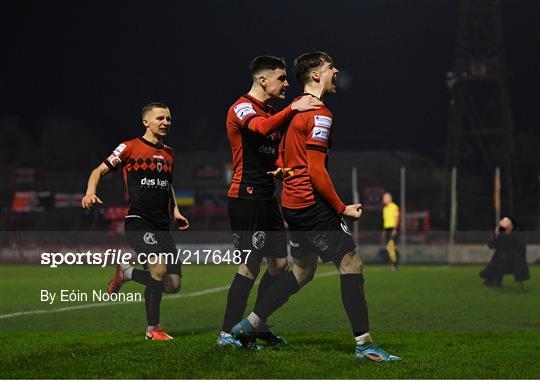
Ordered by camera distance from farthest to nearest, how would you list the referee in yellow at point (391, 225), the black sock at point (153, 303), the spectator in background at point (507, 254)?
the referee in yellow at point (391, 225) < the spectator in background at point (507, 254) < the black sock at point (153, 303)

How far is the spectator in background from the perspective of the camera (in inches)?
619

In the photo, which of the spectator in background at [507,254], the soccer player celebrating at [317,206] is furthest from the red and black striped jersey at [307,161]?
the spectator in background at [507,254]

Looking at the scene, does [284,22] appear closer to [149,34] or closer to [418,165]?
[149,34]

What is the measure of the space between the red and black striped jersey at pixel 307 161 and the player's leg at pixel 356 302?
1.51 feet

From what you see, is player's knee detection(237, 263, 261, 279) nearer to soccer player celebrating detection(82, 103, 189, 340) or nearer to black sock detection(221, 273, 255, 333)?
black sock detection(221, 273, 255, 333)

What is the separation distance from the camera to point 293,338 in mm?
8578

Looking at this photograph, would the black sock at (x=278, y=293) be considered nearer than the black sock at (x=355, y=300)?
No

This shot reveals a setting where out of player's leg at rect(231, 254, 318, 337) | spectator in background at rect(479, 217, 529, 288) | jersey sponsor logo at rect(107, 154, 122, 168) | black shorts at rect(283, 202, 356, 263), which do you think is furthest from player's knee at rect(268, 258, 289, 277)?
spectator in background at rect(479, 217, 529, 288)

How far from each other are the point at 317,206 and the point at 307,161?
0.35 metres

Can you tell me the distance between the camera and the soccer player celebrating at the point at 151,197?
326 inches

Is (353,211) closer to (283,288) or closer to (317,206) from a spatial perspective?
(317,206)

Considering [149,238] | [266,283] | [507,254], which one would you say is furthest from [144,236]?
[507,254]

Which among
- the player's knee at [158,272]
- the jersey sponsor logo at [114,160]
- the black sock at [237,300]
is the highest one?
the jersey sponsor logo at [114,160]

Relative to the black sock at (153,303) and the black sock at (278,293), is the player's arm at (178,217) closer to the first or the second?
the black sock at (153,303)
